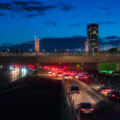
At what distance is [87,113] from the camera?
67.2 feet

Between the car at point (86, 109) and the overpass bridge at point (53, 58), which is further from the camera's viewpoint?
the overpass bridge at point (53, 58)

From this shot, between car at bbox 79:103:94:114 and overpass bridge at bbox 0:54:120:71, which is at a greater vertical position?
overpass bridge at bbox 0:54:120:71

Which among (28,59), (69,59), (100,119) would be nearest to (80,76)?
(69,59)

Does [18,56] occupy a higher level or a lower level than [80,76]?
higher

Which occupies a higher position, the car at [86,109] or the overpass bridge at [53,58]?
the overpass bridge at [53,58]

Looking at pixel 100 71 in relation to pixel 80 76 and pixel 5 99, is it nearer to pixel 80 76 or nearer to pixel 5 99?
pixel 80 76

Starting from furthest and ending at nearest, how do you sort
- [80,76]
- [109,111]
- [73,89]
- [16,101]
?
[80,76], [73,89], [16,101], [109,111]

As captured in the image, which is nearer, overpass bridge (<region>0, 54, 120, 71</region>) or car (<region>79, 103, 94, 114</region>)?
car (<region>79, 103, 94, 114</region>)

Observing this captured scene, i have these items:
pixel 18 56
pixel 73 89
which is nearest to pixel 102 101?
pixel 73 89

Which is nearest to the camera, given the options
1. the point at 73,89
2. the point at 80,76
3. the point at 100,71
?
the point at 73,89

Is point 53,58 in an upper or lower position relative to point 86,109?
upper

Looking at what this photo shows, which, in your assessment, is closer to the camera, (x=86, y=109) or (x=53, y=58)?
(x=86, y=109)

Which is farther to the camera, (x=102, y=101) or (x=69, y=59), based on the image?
(x=69, y=59)

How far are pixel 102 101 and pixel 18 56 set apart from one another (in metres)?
41.5
